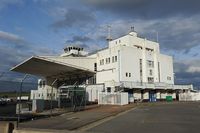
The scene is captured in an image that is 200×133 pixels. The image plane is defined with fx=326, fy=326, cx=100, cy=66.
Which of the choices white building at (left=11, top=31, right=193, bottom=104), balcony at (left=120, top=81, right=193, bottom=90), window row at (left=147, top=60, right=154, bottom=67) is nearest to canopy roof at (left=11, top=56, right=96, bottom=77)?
white building at (left=11, top=31, right=193, bottom=104)

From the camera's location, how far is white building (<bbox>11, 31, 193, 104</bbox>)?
66.6 metres

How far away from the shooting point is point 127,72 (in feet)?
234

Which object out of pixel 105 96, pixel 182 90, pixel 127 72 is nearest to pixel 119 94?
pixel 105 96

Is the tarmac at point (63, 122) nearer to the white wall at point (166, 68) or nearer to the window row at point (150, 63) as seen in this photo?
the window row at point (150, 63)

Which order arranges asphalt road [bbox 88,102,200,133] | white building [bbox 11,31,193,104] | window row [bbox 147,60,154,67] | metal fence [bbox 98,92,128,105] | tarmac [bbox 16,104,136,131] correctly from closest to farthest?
asphalt road [bbox 88,102,200,133]
tarmac [bbox 16,104,136,131]
metal fence [bbox 98,92,128,105]
white building [bbox 11,31,193,104]
window row [bbox 147,60,154,67]

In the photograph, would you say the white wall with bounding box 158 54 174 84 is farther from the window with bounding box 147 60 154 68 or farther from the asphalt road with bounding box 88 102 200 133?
A: the asphalt road with bounding box 88 102 200 133

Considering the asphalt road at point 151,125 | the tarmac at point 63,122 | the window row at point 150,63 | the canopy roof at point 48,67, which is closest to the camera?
the asphalt road at point 151,125

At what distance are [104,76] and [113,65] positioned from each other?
383 cm

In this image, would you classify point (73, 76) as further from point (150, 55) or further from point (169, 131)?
point (169, 131)

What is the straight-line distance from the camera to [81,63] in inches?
2852

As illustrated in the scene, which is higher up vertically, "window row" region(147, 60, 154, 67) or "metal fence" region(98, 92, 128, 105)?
"window row" region(147, 60, 154, 67)

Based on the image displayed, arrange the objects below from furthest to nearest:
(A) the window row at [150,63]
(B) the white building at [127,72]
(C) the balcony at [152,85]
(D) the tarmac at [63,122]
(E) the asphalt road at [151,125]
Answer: (A) the window row at [150,63] < (C) the balcony at [152,85] < (B) the white building at [127,72] < (D) the tarmac at [63,122] < (E) the asphalt road at [151,125]

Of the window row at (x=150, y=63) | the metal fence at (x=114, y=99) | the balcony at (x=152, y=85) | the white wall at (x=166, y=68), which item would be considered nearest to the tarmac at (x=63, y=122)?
the metal fence at (x=114, y=99)

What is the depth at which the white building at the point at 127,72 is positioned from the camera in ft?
218
